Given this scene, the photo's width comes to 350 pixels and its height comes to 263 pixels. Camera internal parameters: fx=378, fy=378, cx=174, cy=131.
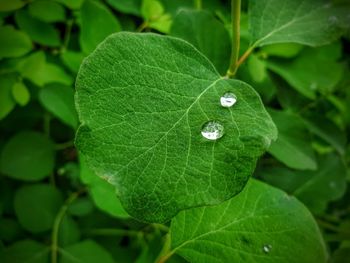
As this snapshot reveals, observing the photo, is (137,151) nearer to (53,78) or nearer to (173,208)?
(173,208)

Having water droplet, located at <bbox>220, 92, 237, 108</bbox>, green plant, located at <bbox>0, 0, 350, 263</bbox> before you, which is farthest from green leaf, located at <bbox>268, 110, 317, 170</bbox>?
water droplet, located at <bbox>220, 92, 237, 108</bbox>

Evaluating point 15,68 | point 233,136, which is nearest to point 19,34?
point 15,68

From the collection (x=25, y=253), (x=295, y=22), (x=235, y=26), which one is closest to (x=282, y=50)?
(x=295, y=22)

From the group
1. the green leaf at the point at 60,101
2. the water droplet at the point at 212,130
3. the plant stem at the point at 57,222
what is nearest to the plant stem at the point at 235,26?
the water droplet at the point at 212,130

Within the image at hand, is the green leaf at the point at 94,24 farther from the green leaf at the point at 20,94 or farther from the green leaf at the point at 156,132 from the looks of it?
the green leaf at the point at 156,132

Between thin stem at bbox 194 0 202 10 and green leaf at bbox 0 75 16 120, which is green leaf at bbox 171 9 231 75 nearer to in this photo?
thin stem at bbox 194 0 202 10

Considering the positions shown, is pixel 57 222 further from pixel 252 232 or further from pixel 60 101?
pixel 252 232
